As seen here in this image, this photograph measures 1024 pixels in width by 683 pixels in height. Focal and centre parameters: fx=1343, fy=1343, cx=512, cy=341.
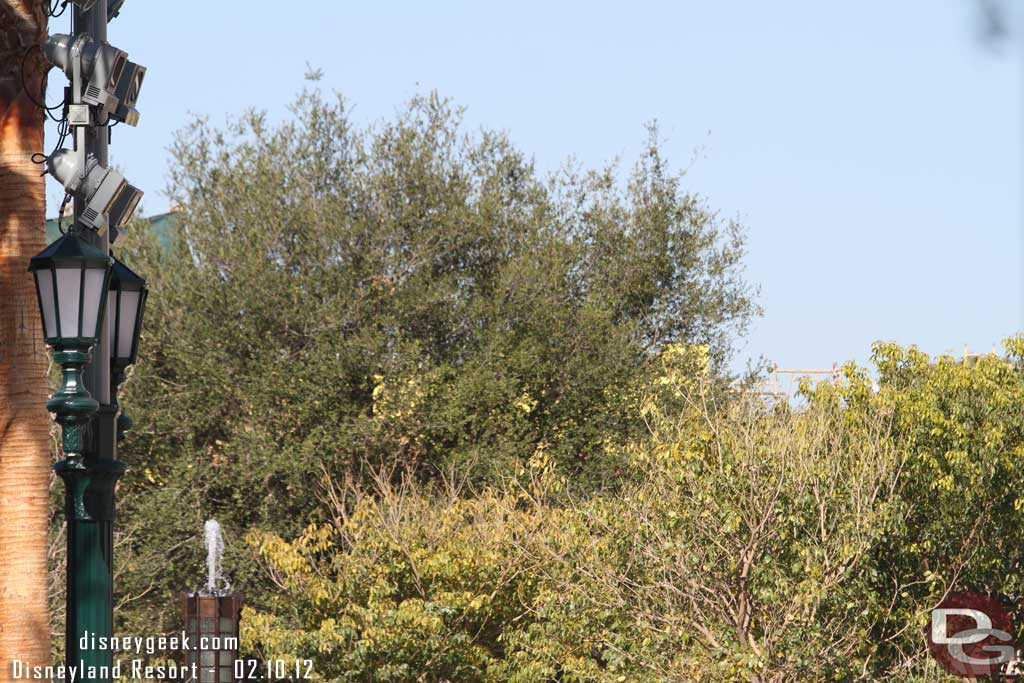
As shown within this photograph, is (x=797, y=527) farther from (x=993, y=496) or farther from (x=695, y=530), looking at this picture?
(x=993, y=496)

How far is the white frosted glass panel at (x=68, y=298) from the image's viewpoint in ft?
27.0

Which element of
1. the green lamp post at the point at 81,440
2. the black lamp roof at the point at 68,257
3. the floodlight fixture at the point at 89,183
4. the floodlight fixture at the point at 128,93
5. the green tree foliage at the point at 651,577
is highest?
the floodlight fixture at the point at 128,93

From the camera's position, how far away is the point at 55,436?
22188 mm

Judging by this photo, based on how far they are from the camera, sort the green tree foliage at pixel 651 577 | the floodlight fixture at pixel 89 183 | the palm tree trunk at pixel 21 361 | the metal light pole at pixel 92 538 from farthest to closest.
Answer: the green tree foliage at pixel 651 577 → the palm tree trunk at pixel 21 361 → the floodlight fixture at pixel 89 183 → the metal light pole at pixel 92 538

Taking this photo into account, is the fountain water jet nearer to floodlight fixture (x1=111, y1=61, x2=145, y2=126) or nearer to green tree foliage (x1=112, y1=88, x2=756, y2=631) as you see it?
green tree foliage (x1=112, y1=88, x2=756, y2=631)

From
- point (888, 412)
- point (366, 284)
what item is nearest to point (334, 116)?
point (366, 284)

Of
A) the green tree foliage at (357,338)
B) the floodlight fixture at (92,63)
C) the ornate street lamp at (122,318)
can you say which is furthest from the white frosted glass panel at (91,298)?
the green tree foliage at (357,338)

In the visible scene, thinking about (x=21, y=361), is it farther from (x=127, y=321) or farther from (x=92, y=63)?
(x=92, y=63)

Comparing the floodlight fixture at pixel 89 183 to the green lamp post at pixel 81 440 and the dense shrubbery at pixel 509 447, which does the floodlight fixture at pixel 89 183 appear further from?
the dense shrubbery at pixel 509 447

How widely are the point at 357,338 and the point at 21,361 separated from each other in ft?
49.0

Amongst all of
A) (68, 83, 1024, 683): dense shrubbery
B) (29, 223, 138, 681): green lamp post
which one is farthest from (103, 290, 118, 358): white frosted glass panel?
(68, 83, 1024, 683): dense shrubbery

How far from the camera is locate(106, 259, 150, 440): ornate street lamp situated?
9.57m

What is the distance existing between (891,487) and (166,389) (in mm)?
14527

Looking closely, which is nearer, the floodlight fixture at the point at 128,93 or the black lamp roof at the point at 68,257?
the black lamp roof at the point at 68,257
